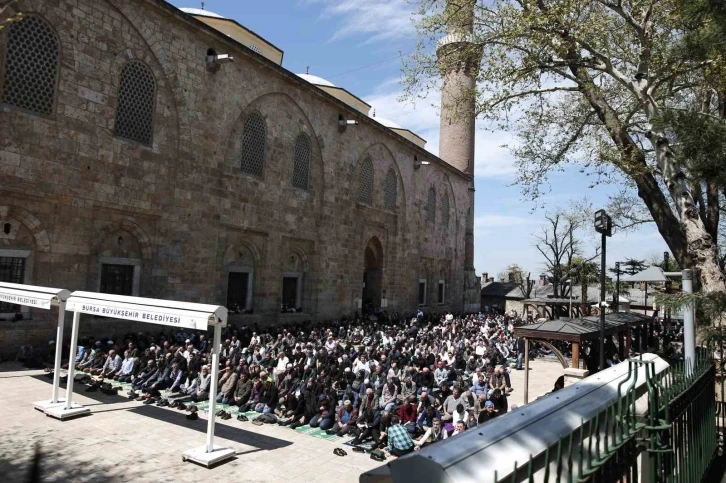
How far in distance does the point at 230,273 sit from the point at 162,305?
1110 cm

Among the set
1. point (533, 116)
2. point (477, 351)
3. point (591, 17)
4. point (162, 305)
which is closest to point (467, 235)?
point (477, 351)

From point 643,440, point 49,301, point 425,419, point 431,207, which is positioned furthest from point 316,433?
point 431,207

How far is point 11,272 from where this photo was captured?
12578 millimetres

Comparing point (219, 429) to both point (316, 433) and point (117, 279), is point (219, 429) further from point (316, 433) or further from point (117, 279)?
point (117, 279)

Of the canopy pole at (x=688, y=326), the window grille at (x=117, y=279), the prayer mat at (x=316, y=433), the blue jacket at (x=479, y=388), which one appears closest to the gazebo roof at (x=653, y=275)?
the canopy pole at (x=688, y=326)

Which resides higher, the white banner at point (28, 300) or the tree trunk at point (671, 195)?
the tree trunk at point (671, 195)

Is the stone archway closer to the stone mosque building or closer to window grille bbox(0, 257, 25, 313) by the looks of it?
the stone mosque building

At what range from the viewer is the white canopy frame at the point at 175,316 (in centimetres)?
713

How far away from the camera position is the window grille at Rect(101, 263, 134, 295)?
14.6m

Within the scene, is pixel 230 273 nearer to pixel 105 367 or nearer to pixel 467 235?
pixel 105 367

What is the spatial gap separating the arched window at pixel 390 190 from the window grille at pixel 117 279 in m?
16.4

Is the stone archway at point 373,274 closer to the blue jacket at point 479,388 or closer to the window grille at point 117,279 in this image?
the window grille at point 117,279

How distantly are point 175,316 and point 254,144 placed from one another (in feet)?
43.9

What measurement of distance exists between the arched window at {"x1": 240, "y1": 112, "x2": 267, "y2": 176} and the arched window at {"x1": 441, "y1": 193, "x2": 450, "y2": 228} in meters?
18.9
